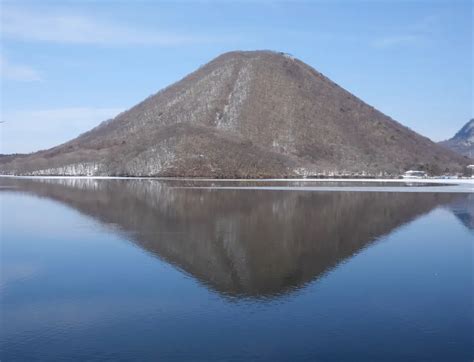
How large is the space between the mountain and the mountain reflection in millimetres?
66704

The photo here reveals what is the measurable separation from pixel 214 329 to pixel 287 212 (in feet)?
101

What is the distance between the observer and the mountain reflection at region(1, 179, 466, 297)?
86.0 ft

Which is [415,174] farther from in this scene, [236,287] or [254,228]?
[236,287]

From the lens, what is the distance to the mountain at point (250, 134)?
134375 millimetres

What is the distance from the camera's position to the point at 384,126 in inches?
6801

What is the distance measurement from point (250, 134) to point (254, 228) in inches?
4547

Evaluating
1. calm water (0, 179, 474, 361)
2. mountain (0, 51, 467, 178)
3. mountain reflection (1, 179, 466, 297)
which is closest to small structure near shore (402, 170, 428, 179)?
mountain (0, 51, 467, 178)

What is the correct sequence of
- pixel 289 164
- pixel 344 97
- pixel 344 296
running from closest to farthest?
pixel 344 296, pixel 289 164, pixel 344 97

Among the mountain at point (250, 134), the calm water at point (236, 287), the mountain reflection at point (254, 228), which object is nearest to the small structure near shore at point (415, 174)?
the mountain at point (250, 134)

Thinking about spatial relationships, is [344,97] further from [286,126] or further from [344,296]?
[344,296]

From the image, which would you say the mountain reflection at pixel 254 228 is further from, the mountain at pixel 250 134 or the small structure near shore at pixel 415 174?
the small structure near shore at pixel 415 174

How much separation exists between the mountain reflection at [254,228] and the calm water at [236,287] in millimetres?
165

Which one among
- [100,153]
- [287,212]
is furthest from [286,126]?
[287,212]

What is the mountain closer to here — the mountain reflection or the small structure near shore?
the small structure near shore
